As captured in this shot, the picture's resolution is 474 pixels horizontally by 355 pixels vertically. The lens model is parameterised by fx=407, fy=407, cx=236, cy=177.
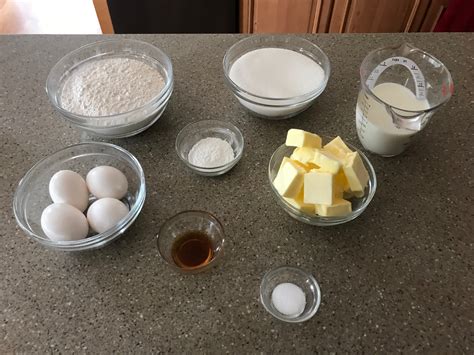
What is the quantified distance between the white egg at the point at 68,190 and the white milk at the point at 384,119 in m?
0.64

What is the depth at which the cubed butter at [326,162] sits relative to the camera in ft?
2.59

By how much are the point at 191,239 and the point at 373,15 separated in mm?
1799

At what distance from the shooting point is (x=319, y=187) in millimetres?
771

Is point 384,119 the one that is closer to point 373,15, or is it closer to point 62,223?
point 62,223

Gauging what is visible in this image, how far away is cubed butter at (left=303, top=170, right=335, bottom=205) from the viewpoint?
0.76m

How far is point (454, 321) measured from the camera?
734 millimetres

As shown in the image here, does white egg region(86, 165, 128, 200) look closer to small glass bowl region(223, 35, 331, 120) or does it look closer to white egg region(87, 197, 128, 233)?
white egg region(87, 197, 128, 233)

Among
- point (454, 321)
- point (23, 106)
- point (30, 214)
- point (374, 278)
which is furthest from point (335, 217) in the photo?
point (23, 106)

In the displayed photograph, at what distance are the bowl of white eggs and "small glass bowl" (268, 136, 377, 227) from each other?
28 cm

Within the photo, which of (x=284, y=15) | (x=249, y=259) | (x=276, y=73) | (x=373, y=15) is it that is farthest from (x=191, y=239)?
(x=373, y=15)

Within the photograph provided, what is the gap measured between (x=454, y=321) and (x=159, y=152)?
71cm

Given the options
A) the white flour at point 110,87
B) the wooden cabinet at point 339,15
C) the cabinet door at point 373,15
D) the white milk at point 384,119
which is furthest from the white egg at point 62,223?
the cabinet door at point 373,15

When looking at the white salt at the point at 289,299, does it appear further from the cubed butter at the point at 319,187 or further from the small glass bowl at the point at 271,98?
the small glass bowl at the point at 271,98

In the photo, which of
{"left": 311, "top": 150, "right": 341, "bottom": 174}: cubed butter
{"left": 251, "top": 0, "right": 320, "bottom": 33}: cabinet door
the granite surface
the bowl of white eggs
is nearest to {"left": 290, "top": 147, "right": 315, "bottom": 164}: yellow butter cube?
{"left": 311, "top": 150, "right": 341, "bottom": 174}: cubed butter
